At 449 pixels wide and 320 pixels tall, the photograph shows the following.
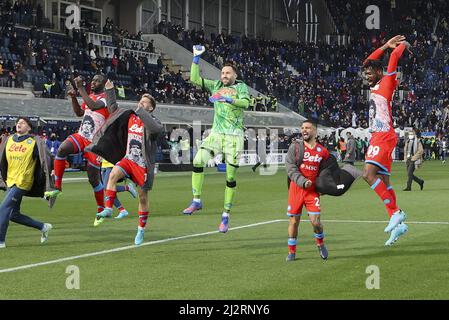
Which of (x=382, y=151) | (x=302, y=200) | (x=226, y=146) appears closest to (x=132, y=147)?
(x=226, y=146)

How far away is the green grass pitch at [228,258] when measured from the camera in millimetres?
9016

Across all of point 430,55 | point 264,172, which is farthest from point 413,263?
point 430,55

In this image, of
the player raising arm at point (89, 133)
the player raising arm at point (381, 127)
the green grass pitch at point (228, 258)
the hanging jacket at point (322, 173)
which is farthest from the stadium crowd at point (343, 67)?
the hanging jacket at point (322, 173)

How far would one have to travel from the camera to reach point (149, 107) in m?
12.9

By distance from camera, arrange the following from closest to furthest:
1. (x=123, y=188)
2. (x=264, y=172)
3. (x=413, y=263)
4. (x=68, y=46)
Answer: (x=413, y=263)
(x=123, y=188)
(x=264, y=172)
(x=68, y=46)

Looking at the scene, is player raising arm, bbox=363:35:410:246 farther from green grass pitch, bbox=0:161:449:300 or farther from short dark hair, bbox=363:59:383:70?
green grass pitch, bbox=0:161:449:300

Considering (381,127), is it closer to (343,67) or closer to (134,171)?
(134,171)

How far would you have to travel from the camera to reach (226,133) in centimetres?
1415

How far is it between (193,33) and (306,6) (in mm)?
19280

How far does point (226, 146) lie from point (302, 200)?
3130mm

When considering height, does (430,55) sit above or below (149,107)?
above

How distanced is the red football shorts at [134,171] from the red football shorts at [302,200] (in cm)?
227

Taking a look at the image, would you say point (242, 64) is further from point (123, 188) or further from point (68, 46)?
point (123, 188)

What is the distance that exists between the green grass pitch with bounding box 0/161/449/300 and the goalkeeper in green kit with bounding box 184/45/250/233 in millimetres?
751
